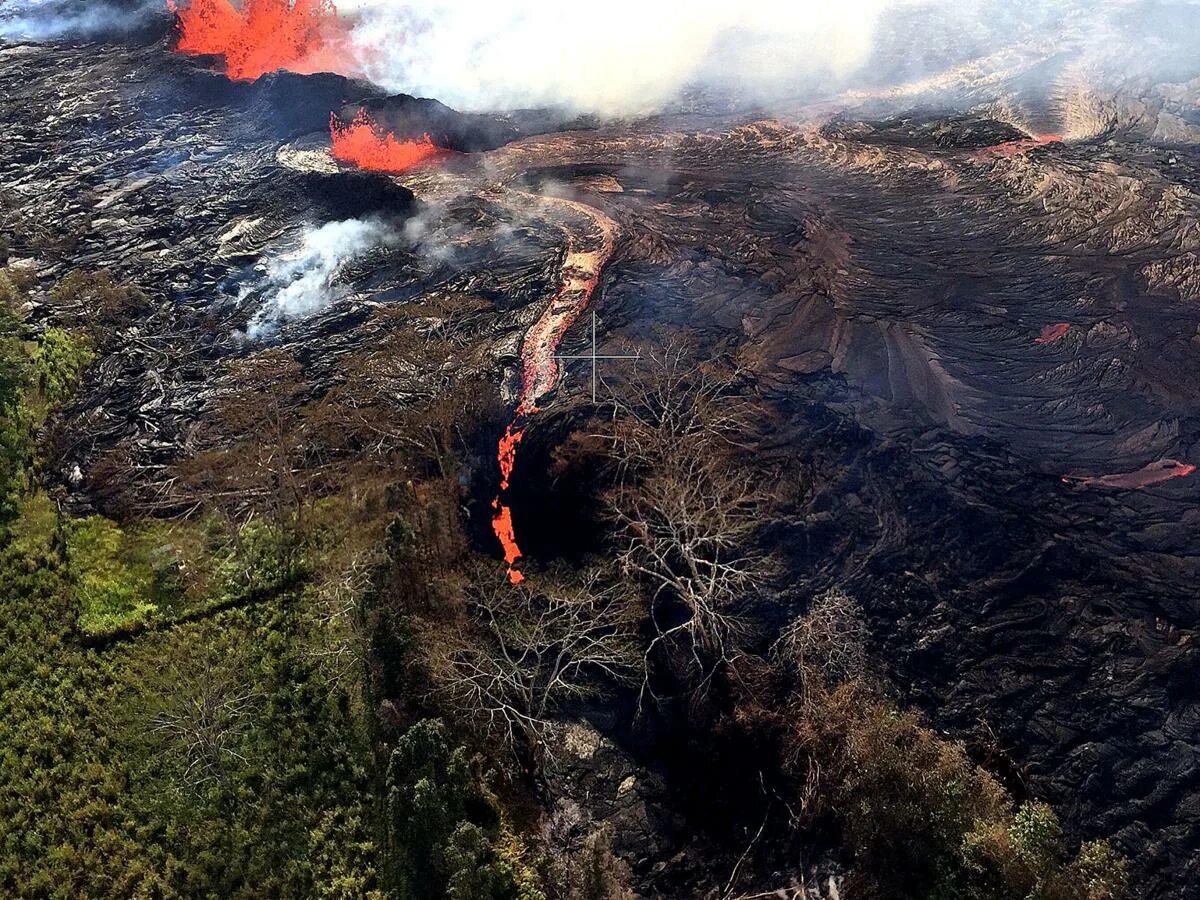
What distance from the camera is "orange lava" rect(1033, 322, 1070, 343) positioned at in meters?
28.3

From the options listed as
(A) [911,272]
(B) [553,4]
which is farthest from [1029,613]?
(B) [553,4]

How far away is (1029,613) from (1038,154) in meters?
25.4

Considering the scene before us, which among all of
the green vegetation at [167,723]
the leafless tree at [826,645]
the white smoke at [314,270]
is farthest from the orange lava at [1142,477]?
the white smoke at [314,270]

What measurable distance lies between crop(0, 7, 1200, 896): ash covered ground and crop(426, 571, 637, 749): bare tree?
2484mm

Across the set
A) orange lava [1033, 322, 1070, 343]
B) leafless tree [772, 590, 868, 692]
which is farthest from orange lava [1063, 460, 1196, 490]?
leafless tree [772, 590, 868, 692]

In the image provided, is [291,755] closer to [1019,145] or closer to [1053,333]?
[1053,333]

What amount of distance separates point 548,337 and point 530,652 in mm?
13915

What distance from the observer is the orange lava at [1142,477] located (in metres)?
24.3

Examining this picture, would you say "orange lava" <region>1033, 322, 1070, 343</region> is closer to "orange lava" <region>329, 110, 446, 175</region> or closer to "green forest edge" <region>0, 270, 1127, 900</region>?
"green forest edge" <region>0, 270, 1127, 900</region>

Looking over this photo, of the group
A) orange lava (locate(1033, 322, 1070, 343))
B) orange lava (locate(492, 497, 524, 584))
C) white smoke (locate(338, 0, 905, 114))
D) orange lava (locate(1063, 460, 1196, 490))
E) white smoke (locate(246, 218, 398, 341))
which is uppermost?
white smoke (locate(338, 0, 905, 114))

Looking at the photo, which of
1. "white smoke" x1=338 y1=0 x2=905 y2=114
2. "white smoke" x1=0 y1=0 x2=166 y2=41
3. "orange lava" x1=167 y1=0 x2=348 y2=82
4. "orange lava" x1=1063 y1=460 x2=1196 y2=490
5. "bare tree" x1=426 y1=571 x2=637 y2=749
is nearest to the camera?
"bare tree" x1=426 y1=571 x2=637 y2=749

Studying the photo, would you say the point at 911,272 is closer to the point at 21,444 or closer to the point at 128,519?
the point at 128,519

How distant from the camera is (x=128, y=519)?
2673 cm

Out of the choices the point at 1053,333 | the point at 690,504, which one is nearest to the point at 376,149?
the point at 690,504
